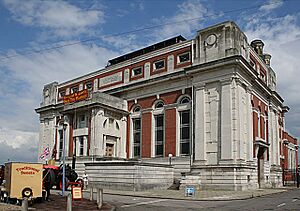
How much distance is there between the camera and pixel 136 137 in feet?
149

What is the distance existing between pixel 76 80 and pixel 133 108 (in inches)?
544

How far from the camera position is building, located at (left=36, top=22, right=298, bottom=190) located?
35250mm

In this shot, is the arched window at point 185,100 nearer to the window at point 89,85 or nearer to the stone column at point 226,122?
the stone column at point 226,122

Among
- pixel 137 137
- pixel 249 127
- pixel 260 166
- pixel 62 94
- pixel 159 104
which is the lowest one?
pixel 260 166

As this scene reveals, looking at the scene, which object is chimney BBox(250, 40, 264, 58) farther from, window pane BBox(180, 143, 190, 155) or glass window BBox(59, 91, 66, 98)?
glass window BBox(59, 91, 66, 98)

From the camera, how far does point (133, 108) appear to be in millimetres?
46156

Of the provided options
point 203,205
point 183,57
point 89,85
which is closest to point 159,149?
point 183,57

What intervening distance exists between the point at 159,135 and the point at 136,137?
4.10m

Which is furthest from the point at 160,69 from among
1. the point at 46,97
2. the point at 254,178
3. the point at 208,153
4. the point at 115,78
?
the point at 46,97

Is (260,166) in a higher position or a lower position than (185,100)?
lower

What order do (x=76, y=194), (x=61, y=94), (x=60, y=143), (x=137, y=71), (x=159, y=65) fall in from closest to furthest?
(x=76, y=194)
(x=159, y=65)
(x=137, y=71)
(x=60, y=143)
(x=61, y=94)

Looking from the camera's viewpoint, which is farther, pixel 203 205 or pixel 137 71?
pixel 137 71

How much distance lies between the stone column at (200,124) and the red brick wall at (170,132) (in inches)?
145

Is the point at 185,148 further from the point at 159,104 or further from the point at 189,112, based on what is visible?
the point at 159,104
